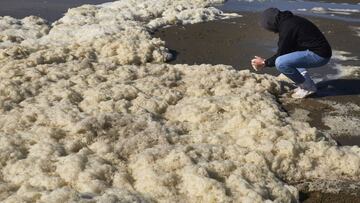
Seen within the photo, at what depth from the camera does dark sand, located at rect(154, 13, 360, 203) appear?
738 cm

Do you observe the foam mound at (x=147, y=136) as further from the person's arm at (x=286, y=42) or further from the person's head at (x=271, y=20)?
the person's head at (x=271, y=20)

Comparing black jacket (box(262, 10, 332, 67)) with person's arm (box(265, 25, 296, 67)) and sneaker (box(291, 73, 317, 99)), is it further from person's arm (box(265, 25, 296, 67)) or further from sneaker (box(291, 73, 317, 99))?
sneaker (box(291, 73, 317, 99))

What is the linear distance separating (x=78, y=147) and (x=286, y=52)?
3.42 m

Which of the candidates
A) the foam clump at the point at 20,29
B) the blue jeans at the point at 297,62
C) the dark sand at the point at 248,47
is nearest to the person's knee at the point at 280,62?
the blue jeans at the point at 297,62

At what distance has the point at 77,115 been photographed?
20.2 feet

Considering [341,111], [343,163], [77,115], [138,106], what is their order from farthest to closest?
[341,111] < [138,106] < [77,115] < [343,163]

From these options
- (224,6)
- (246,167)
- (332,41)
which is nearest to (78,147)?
(246,167)

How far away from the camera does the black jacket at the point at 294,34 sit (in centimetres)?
704

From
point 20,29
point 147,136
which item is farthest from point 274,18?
point 20,29

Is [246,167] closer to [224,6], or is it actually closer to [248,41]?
[248,41]

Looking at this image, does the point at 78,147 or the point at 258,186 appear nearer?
the point at 258,186

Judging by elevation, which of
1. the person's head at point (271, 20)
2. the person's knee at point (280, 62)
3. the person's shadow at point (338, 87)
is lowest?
the person's shadow at point (338, 87)

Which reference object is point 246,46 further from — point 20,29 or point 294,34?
point 20,29

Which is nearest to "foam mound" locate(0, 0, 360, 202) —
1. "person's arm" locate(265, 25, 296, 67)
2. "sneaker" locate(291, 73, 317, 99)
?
"sneaker" locate(291, 73, 317, 99)
